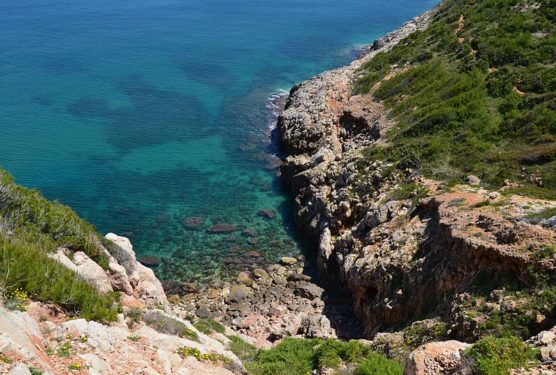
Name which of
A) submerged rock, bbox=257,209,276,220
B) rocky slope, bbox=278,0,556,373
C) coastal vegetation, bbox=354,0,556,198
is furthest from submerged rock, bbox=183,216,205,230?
coastal vegetation, bbox=354,0,556,198

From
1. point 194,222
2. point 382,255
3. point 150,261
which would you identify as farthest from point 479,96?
point 150,261

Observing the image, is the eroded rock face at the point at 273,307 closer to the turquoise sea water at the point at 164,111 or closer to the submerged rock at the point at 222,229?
the turquoise sea water at the point at 164,111

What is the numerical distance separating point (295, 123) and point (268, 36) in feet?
153

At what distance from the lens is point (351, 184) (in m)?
35.7

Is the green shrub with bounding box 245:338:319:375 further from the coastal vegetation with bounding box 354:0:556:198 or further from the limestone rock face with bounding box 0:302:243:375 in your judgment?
the coastal vegetation with bounding box 354:0:556:198

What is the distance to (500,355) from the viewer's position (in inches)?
508

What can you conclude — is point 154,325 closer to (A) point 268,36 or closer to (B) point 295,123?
(B) point 295,123

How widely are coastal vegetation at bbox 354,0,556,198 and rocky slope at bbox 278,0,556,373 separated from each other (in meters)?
1.28

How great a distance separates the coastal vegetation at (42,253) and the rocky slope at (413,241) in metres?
10.1

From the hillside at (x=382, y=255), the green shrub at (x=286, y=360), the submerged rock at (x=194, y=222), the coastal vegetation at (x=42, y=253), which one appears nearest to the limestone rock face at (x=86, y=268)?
the hillside at (x=382, y=255)

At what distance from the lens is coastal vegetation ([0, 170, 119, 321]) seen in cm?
1334

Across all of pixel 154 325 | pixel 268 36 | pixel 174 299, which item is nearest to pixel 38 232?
pixel 154 325

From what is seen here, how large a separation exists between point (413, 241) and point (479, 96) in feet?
56.3

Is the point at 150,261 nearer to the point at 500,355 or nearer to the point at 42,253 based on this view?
the point at 42,253
